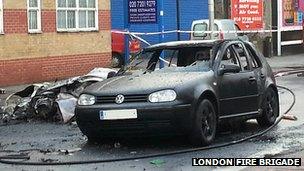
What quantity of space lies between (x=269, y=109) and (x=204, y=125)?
7.05 feet

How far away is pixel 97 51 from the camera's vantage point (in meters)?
20.9

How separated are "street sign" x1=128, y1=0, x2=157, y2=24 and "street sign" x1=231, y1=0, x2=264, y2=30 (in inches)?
488

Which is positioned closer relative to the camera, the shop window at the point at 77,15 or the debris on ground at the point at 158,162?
the debris on ground at the point at 158,162

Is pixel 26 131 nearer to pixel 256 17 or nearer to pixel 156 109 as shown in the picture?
pixel 156 109

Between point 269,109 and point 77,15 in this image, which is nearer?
point 269,109

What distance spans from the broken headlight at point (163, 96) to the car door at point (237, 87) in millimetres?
1049

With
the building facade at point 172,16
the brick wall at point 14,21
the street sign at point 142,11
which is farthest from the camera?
the building facade at point 172,16

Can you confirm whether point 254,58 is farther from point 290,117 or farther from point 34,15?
point 34,15

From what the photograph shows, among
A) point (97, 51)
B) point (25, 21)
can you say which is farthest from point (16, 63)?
point (97, 51)

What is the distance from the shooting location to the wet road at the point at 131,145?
7.75 metres

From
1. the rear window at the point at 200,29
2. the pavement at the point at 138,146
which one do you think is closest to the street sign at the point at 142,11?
the rear window at the point at 200,29

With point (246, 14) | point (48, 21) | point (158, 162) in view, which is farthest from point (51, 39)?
point (246, 14)

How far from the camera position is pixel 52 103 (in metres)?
11.6

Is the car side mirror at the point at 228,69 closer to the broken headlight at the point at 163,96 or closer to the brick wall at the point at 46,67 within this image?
the broken headlight at the point at 163,96
